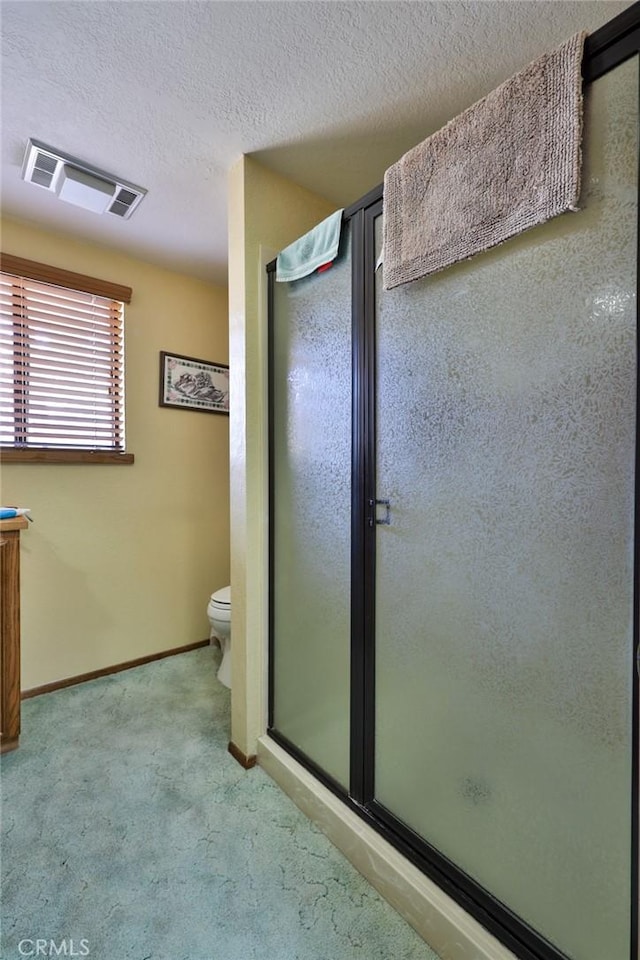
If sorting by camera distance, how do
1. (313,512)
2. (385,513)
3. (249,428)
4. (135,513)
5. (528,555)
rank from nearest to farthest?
(528,555), (385,513), (313,512), (249,428), (135,513)

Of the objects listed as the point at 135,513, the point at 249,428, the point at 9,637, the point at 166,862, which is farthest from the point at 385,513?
the point at 135,513

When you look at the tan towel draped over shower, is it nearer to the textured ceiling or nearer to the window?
the textured ceiling

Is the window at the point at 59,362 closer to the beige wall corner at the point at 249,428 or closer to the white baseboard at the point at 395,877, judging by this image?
the beige wall corner at the point at 249,428

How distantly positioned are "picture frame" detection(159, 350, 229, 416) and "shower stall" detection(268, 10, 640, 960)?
57.9 inches

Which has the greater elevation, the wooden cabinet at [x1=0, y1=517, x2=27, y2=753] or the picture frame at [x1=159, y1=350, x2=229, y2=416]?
the picture frame at [x1=159, y1=350, x2=229, y2=416]

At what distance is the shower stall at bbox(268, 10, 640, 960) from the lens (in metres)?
0.81

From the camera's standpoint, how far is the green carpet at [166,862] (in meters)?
1.06

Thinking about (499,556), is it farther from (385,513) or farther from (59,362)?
(59,362)

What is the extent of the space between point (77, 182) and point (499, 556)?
2137mm

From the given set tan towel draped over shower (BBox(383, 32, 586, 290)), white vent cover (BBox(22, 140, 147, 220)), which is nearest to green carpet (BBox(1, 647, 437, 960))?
tan towel draped over shower (BBox(383, 32, 586, 290))

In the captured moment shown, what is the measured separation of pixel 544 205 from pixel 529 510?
641mm

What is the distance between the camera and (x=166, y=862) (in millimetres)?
1262

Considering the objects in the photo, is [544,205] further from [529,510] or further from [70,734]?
[70,734]

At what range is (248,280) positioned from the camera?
1667 millimetres
